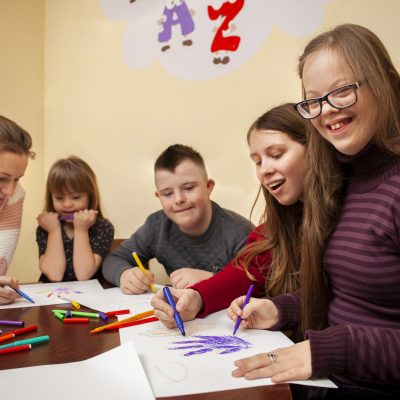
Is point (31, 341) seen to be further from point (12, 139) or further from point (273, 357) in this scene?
point (12, 139)

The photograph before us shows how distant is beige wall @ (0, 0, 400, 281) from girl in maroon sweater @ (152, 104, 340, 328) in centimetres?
50

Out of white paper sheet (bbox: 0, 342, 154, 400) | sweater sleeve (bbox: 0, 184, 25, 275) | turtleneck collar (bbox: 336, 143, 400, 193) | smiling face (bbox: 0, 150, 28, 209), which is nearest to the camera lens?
white paper sheet (bbox: 0, 342, 154, 400)

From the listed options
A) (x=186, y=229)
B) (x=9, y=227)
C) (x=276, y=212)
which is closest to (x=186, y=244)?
(x=186, y=229)

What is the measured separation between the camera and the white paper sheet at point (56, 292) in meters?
0.80

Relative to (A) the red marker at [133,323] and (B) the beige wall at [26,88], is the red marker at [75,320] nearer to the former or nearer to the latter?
(A) the red marker at [133,323]

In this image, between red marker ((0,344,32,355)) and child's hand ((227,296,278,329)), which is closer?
red marker ((0,344,32,355))

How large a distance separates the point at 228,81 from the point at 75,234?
0.77 meters

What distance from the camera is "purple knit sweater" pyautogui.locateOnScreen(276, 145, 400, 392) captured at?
50 cm

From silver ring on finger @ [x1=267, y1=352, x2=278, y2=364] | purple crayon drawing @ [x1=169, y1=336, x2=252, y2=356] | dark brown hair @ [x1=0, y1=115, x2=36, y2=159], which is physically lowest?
purple crayon drawing @ [x1=169, y1=336, x2=252, y2=356]

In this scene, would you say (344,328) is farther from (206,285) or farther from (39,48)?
(39,48)

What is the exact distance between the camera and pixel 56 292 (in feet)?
2.96

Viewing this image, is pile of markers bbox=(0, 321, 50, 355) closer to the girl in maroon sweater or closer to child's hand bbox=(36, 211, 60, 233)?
the girl in maroon sweater

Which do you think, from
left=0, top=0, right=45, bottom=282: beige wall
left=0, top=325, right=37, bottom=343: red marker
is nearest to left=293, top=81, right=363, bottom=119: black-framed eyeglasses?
left=0, top=325, right=37, bottom=343: red marker

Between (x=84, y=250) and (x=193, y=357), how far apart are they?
810 mm
